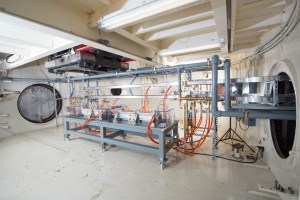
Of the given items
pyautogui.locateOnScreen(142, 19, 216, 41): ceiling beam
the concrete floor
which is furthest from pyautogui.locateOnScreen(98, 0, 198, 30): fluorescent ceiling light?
the concrete floor

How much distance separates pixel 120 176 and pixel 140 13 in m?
1.98

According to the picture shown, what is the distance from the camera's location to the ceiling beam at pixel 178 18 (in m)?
1.48

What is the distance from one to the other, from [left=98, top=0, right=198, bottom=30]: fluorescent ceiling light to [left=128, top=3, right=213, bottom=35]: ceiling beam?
40 centimetres

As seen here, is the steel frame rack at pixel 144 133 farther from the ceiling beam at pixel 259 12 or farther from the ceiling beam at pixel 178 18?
the ceiling beam at pixel 259 12

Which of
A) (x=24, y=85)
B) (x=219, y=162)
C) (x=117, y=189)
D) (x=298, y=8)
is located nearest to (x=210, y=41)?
(x=298, y=8)

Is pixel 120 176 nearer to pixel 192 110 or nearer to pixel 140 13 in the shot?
pixel 192 110

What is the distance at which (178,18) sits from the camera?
1.61m

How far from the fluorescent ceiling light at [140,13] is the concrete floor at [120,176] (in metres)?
1.88

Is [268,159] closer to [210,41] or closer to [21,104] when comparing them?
[210,41]

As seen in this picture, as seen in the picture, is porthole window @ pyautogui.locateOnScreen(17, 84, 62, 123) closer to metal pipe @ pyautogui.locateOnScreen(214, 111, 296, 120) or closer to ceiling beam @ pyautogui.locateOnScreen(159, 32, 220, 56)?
ceiling beam @ pyautogui.locateOnScreen(159, 32, 220, 56)

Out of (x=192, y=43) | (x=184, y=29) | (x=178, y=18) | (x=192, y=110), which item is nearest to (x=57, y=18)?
(x=178, y=18)

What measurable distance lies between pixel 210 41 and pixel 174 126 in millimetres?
1522

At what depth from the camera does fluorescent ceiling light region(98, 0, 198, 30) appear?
1138 mm

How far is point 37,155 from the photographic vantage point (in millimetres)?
2590
